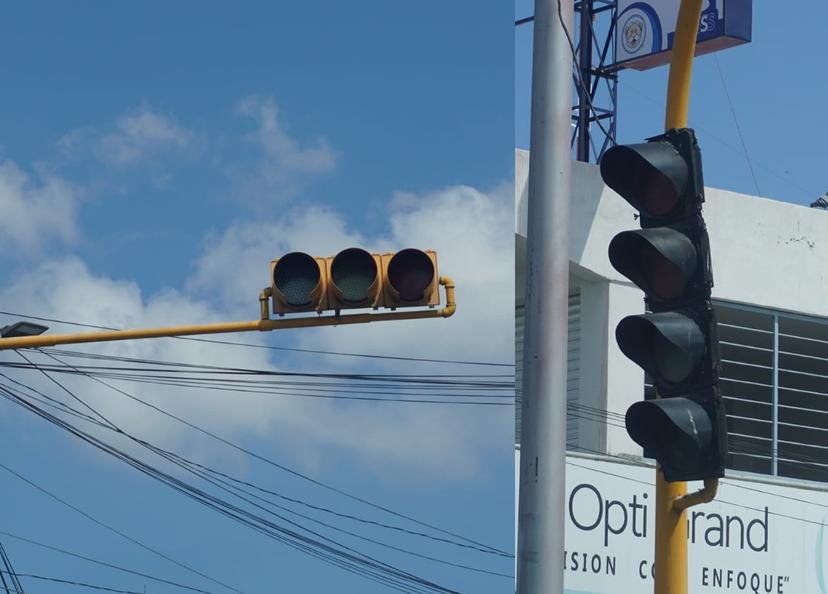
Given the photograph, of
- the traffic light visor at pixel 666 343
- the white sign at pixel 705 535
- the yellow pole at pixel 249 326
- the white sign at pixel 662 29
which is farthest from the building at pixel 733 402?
the traffic light visor at pixel 666 343

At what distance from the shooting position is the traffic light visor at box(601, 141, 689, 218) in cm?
629

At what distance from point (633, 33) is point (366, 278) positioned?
47.7 ft

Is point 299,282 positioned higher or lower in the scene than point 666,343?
higher

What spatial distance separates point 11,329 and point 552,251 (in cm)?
432

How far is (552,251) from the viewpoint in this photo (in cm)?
738

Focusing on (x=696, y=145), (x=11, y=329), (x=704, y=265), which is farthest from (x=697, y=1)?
(x=11, y=329)

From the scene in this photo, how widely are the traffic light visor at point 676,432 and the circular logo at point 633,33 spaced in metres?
16.1

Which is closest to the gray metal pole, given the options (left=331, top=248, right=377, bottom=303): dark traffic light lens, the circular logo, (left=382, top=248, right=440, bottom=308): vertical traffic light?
(left=382, top=248, right=440, bottom=308): vertical traffic light

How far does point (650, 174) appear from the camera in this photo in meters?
6.32

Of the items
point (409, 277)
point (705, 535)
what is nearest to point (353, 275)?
point (409, 277)

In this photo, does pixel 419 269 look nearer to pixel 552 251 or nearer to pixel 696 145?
pixel 552 251

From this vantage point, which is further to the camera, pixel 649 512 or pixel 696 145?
pixel 649 512

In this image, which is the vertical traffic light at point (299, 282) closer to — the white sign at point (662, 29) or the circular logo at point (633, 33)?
the white sign at point (662, 29)

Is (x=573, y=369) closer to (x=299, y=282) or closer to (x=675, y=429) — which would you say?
(x=299, y=282)
